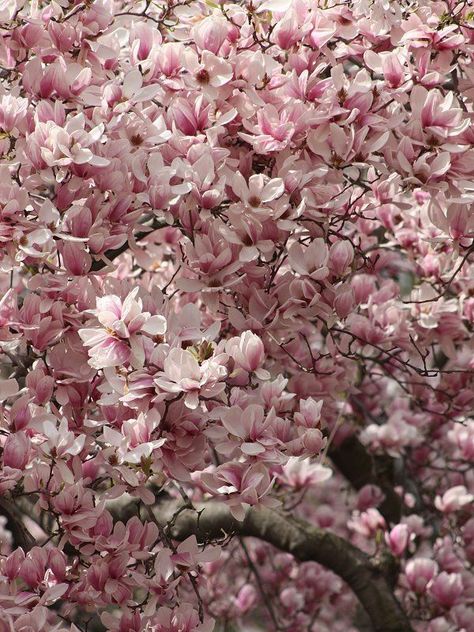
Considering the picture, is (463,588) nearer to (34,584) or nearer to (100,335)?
(34,584)

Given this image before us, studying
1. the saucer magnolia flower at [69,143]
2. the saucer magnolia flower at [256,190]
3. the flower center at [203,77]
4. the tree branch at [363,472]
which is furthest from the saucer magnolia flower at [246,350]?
the tree branch at [363,472]

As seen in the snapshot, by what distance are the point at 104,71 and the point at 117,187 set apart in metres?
0.33

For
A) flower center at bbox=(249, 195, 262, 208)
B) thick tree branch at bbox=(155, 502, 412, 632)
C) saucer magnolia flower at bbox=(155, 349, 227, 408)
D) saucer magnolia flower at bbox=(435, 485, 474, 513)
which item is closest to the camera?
saucer magnolia flower at bbox=(155, 349, 227, 408)

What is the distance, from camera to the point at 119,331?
5.38 ft

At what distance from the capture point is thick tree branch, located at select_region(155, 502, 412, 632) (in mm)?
3053

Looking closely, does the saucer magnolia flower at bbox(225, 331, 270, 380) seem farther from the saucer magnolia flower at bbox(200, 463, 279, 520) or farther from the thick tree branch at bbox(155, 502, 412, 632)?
the thick tree branch at bbox(155, 502, 412, 632)

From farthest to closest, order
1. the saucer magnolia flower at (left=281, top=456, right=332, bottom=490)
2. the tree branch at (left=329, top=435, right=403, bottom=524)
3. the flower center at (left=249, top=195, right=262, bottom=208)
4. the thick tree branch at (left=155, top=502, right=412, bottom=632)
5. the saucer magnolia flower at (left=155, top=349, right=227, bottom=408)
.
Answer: the tree branch at (left=329, top=435, right=403, bottom=524)
the saucer magnolia flower at (left=281, top=456, right=332, bottom=490)
the thick tree branch at (left=155, top=502, right=412, bottom=632)
the flower center at (left=249, top=195, right=262, bottom=208)
the saucer magnolia flower at (left=155, top=349, right=227, bottom=408)

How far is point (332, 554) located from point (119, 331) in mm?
1807

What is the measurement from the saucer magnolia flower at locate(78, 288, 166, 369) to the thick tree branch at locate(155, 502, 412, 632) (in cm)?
132

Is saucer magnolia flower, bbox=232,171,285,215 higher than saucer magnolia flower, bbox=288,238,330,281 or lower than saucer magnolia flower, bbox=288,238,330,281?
higher

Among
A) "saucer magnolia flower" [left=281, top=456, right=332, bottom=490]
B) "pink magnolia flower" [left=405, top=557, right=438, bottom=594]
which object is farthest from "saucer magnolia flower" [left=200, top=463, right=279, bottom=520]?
"pink magnolia flower" [left=405, top=557, right=438, bottom=594]

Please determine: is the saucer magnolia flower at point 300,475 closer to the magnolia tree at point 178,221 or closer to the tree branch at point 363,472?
the tree branch at point 363,472

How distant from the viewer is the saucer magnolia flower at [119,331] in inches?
64.9

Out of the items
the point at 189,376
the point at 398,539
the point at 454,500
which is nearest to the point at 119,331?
the point at 189,376
